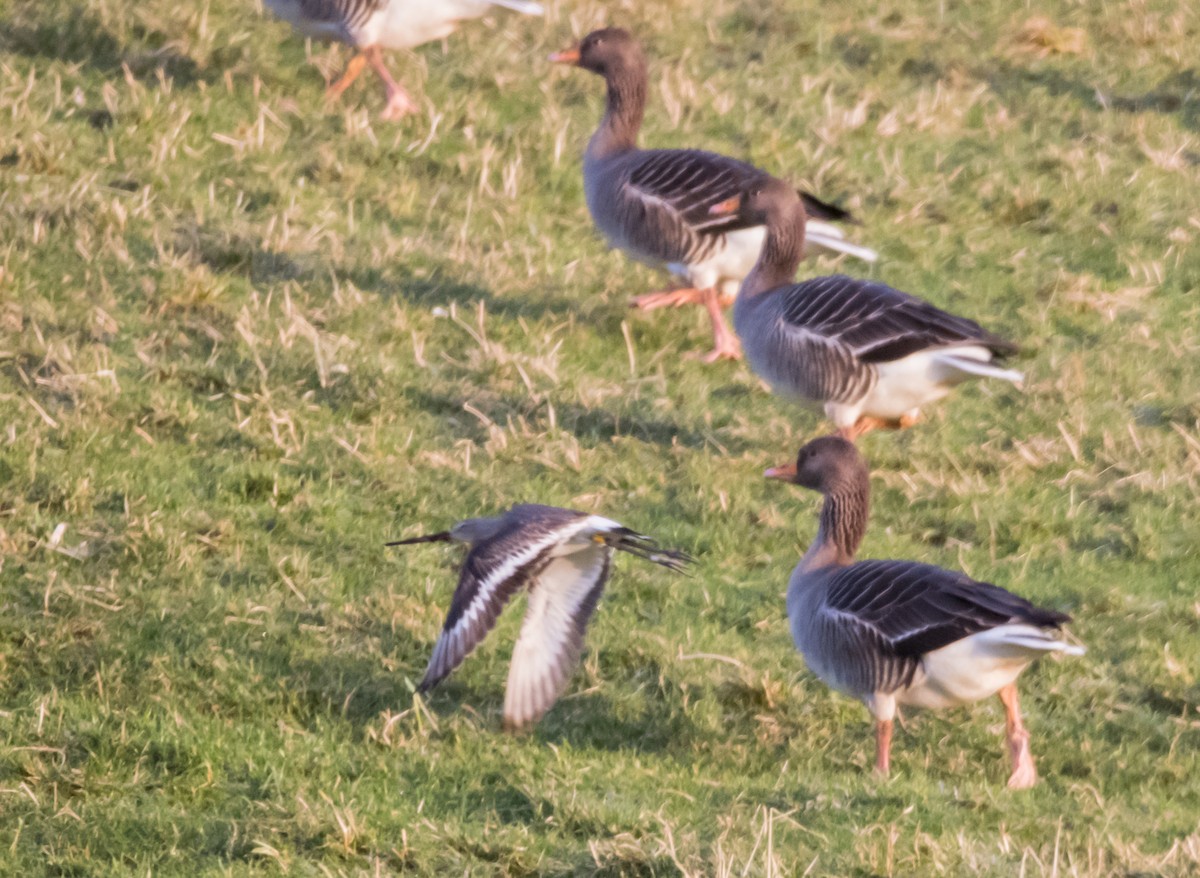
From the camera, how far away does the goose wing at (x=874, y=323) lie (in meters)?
8.52

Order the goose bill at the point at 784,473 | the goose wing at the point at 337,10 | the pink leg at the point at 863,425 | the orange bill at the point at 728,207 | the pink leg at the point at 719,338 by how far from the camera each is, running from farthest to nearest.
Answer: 1. the goose wing at the point at 337,10
2. the pink leg at the point at 719,338
3. the orange bill at the point at 728,207
4. the pink leg at the point at 863,425
5. the goose bill at the point at 784,473

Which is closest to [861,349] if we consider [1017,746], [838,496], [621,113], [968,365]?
[968,365]

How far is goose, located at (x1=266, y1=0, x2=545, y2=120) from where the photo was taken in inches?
463

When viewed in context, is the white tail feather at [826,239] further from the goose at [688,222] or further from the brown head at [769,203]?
the brown head at [769,203]

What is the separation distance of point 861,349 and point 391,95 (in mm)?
4658

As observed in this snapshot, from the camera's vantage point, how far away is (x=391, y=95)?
11.9 metres

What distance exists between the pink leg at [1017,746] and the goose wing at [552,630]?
5.21 ft

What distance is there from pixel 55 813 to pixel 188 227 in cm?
502

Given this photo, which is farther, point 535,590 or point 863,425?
point 863,425

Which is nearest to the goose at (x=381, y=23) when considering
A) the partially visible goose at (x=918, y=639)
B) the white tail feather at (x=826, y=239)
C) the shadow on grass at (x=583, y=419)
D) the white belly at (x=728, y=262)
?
the white belly at (x=728, y=262)

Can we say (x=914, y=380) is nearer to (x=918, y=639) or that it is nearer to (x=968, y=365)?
(x=968, y=365)

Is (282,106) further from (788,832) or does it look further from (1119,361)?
(788,832)

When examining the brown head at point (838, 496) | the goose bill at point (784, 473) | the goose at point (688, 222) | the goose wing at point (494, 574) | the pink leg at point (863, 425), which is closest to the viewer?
the goose wing at point (494, 574)

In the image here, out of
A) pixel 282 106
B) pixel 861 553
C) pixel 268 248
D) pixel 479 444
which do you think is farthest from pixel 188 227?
pixel 861 553
